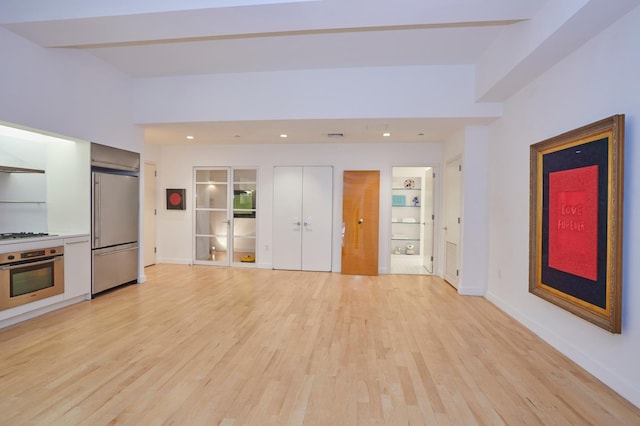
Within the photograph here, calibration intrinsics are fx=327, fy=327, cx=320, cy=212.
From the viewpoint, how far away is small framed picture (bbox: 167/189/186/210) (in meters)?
6.95

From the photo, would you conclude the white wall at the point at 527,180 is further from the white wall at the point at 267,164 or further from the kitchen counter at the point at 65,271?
the kitchen counter at the point at 65,271

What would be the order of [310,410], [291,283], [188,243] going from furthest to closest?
[188,243] → [291,283] → [310,410]

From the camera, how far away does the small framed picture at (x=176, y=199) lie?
22.8 ft

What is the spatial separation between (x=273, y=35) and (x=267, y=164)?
335cm

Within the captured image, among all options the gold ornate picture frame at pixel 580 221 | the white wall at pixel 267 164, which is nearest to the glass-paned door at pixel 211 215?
the white wall at pixel 267 164

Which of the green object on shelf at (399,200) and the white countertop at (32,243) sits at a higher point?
the green object on shelf at (399,200)

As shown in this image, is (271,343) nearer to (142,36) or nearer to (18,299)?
(18,299)

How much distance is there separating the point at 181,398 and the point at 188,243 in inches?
204

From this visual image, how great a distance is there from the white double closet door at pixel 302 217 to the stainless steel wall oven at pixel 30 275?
3.56 m

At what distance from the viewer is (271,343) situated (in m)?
3.08

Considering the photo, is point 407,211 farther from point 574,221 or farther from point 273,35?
point 273,35

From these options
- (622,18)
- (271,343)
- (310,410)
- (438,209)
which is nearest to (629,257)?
(622,18)

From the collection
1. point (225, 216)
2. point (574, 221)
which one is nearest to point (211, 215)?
point (225, 216)

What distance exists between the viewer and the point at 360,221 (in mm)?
6262
